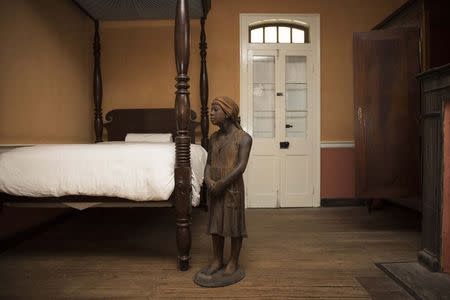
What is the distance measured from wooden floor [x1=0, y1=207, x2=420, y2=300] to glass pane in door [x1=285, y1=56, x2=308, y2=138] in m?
1.37

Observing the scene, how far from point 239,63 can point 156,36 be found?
4.15 feet

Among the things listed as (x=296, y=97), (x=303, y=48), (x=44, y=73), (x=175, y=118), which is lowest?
(x=175, y=118)

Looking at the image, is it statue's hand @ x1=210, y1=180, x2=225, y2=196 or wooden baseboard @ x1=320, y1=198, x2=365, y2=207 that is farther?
wooden baseboard @ x1=320, y1=198, x2=365, y2=207

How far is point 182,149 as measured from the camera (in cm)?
252

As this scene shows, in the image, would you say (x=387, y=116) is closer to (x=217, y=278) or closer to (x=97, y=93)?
(x=217, y=278)

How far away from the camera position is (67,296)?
7.06ft

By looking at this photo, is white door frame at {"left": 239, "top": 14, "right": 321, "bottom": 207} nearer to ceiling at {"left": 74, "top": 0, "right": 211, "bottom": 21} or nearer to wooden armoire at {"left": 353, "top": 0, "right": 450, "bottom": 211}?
ceiling at {"left": 74, "top": 0, "right": 211, "bottom": 21}

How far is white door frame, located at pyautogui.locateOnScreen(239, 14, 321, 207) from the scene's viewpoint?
5.07m

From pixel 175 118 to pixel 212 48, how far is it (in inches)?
98.0

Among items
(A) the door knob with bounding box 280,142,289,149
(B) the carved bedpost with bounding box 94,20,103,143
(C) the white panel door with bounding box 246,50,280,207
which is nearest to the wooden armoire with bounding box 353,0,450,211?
(A) the door knob with bounding box 280,142,289,149

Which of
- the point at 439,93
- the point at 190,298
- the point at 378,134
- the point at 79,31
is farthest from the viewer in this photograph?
the point at 79,31

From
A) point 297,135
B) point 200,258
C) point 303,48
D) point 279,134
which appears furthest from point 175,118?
point 303,48

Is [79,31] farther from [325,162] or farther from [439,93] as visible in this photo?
[439,93]

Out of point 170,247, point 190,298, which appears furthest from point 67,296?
point 170,247
